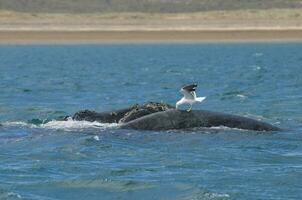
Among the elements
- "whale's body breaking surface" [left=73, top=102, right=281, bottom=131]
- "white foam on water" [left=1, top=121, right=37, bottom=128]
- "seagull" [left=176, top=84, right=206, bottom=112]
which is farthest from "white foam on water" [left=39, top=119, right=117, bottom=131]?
"seagull" [left=176, top=84, right=206, bottom=112]

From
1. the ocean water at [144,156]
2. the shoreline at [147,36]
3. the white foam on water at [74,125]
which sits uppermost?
the shoreline at [147,36]

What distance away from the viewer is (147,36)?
355ft

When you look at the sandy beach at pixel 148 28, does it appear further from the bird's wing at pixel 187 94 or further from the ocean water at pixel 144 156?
the bird's wing at pixel 187 94

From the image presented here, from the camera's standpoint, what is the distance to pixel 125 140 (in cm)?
2069

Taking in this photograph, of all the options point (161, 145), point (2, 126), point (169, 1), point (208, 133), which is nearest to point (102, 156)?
point (161, 145)

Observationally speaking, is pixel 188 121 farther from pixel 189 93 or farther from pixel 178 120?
pixel 189 93

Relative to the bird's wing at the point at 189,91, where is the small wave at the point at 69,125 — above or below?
above

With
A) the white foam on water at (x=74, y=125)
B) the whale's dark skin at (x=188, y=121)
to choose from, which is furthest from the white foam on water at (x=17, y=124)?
the whale's dark skin at (x=188, y=121)

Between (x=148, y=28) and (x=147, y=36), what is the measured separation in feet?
13.8

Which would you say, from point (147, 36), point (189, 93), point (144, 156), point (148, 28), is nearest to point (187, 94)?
point (189, 93)

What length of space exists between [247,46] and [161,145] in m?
83.9

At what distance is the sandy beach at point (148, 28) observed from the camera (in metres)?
107

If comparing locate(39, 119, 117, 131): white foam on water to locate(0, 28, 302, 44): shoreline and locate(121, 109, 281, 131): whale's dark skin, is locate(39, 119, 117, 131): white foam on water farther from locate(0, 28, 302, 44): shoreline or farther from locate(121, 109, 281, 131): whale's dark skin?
locate(0, 28, 302, 44): shoreline

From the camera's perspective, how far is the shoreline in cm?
10594
